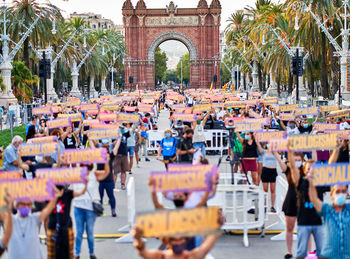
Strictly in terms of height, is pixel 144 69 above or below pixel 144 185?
above

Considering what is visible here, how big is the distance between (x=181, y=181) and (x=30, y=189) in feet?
5.55

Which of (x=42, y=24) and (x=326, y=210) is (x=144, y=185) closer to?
(x=326, y=210)

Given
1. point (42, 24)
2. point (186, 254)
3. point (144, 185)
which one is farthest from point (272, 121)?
point (42, 24)

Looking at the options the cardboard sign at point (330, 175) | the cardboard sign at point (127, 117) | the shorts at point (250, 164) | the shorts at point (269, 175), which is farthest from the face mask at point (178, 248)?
the cardboard sign at point (127, 117)

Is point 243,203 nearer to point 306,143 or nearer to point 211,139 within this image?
point 306,143

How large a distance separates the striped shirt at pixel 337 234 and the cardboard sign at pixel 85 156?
3663 mm

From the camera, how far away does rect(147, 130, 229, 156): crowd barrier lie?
22719 mm

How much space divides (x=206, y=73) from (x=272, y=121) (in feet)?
238

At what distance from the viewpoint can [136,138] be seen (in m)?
18.7

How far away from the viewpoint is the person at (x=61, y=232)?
26.9ft

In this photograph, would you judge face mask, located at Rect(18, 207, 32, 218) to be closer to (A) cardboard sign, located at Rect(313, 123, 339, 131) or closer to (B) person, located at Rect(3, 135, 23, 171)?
(B) person, located at Rect(3, 135, 23, 171)

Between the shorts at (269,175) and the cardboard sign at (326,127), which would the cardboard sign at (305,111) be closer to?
the cardboard sign at (326,127)

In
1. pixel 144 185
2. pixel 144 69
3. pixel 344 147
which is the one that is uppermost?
pixel 144 69

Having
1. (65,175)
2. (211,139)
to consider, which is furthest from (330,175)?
(211,139)
